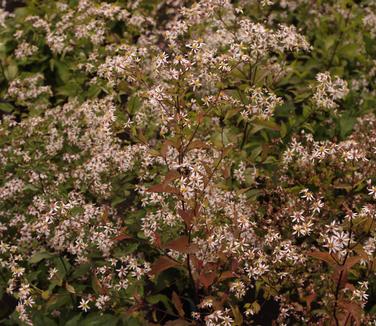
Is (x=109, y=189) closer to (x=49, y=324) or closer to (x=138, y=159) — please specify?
(x=138, y=159)

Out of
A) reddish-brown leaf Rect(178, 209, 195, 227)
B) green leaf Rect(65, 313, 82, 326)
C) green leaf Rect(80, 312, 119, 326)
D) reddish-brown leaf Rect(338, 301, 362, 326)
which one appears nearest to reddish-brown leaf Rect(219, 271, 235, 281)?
reddish-brown leaf Rect(178, 209, 195, 227)

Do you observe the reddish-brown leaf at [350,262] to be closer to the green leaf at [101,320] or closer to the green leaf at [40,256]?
the green leaf at [101,320]

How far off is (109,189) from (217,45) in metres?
2.35

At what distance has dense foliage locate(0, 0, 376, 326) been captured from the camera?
3.88 meters

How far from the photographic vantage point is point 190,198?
12.5 ft

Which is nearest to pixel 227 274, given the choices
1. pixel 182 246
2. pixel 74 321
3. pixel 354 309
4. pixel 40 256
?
pixel 182 246

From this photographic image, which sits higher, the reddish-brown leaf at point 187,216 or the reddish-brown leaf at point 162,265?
the reddish-brown leaf at point 187,216

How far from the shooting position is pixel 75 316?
4.47 metres

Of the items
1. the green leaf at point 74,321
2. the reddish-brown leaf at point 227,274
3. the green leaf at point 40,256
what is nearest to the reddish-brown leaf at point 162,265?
the reddish-brown leaf at point 227,274

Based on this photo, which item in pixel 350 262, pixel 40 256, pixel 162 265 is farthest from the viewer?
pixel 40 256

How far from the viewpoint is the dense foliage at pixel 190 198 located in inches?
153

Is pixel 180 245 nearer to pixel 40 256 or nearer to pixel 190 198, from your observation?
pixel 190 198

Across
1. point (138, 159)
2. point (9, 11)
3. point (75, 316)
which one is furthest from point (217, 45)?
point (9, 11)

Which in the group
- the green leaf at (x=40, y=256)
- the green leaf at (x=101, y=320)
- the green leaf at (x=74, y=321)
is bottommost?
the green leaf at (x=74, y=321)
